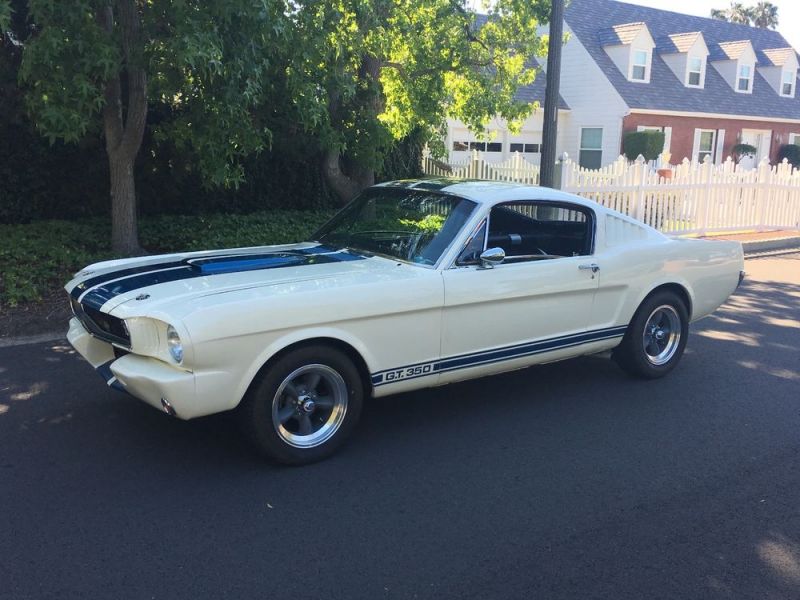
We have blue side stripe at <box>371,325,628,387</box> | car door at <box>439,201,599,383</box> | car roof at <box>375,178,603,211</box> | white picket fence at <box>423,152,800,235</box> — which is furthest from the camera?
white picket fence at <box>423,152,800,235</box>

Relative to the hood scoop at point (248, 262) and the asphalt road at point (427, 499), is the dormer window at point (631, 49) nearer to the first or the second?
the asphalt road at point (427, 499)

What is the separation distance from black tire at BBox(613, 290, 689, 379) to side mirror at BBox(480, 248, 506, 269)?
166 centimetres

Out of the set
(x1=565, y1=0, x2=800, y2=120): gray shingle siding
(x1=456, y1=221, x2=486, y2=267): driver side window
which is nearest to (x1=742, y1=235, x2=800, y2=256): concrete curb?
(x1=456, y1=221, x2=486, y2=267): driver side window

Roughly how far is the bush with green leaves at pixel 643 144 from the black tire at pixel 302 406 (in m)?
23.0

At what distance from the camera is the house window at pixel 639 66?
88.2 feet

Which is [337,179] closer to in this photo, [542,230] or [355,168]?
[355,168]

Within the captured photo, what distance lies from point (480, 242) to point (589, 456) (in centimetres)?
156

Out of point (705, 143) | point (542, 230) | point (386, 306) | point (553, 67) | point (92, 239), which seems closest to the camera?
point (386, 306)

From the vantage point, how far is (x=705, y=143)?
29.0m

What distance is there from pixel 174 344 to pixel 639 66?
26.9m

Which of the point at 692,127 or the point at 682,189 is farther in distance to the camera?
A: the point at 692,127

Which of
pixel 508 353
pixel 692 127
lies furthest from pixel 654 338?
pixel 692 127

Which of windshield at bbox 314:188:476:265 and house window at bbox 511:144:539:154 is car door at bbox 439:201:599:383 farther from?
house window at bbox 511:144:539:154

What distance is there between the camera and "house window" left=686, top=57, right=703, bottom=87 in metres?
28.6
